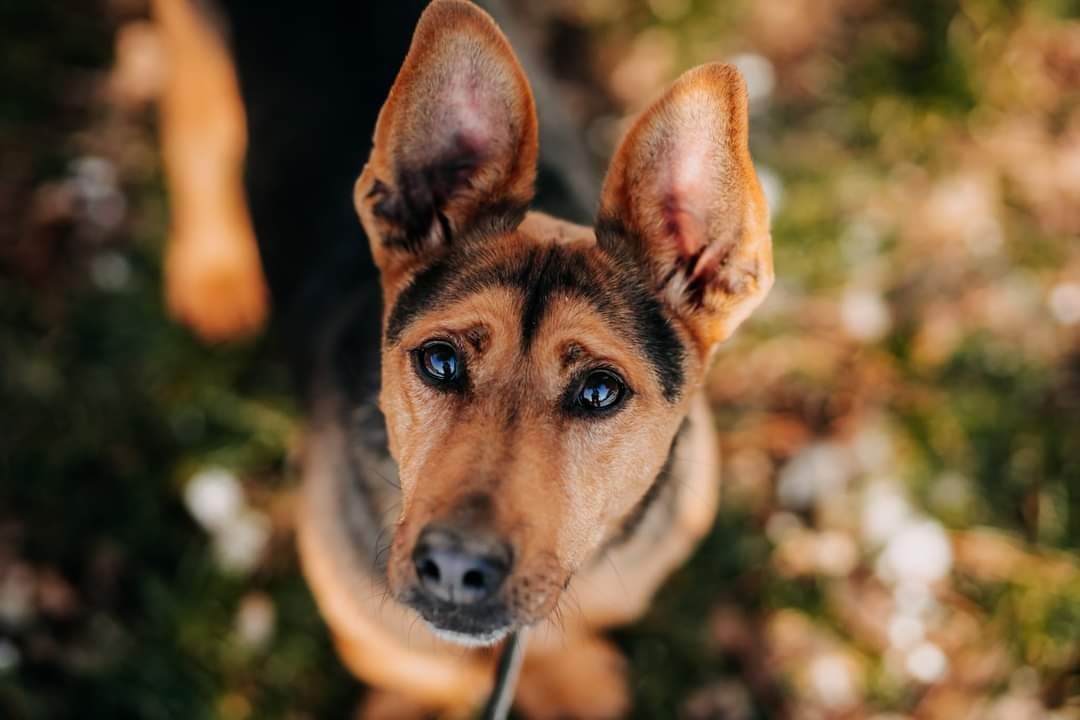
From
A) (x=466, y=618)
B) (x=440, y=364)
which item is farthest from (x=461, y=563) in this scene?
(x=440, y=364)

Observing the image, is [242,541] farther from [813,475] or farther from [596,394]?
[813,475]

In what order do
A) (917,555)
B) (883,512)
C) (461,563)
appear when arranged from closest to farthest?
1. (461,563)
2. (917,555)
3. (883,512)

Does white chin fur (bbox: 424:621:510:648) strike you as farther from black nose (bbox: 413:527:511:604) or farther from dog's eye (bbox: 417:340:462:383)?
dog's eye (bbox: 417:340:462:383)

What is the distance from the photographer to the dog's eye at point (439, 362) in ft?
8.69

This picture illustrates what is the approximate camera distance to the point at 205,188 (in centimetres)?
480

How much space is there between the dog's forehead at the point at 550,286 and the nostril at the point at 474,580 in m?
0.76

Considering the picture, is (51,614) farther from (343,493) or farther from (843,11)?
(843,11)

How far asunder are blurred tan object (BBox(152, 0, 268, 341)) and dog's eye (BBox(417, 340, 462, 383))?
2186 millimetres

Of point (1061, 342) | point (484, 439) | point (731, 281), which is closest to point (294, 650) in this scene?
point (484, 439)

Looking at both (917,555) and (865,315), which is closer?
(917,555)

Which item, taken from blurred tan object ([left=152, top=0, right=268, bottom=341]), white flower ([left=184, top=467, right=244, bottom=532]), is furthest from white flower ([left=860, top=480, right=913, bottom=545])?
blurred tan object ([left=152, top=0, right=268, bottom=341])

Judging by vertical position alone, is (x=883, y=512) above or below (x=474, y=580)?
below

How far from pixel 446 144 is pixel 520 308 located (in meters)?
0.58

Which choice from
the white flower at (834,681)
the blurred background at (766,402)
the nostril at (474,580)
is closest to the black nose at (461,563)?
the nostril at (474,580)
